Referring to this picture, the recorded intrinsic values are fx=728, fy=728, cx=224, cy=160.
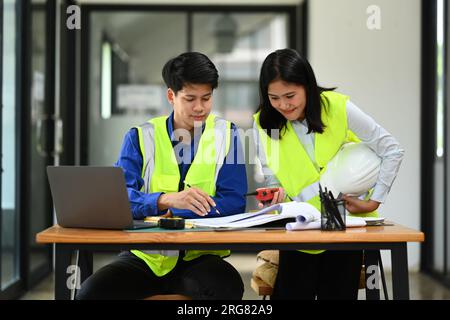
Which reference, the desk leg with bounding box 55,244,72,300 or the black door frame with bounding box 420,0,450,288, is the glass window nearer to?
the black door frame with bounding box 420,0,450,288

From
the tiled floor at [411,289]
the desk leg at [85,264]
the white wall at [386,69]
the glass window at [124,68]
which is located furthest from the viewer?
the glass window at [124,68]

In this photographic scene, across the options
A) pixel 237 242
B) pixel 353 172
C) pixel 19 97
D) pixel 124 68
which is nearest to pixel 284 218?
pixel 237 242

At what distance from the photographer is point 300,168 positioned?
240 cm

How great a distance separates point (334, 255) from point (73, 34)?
4.78 meters

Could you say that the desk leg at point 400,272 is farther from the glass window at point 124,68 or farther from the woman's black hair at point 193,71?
the glass window at point 124,68

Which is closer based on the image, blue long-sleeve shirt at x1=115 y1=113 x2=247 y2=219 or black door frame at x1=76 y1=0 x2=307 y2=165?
blue long-sleeve shirt at x1=115 y1=113 x2=247 y2=219

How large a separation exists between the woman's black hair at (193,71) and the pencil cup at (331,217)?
61 cm

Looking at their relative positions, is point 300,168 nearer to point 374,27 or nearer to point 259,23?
point 374,27

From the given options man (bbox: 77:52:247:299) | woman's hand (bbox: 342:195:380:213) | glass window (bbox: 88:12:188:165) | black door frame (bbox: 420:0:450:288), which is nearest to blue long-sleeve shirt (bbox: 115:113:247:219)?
man (bbox: 77:52:247:299)

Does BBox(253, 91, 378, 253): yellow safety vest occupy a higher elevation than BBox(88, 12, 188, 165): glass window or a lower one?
lower

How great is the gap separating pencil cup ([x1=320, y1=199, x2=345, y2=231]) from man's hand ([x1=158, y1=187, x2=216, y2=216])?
0.35m

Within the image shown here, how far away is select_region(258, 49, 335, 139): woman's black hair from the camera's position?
230cm

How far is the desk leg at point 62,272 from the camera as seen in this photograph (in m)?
1.85

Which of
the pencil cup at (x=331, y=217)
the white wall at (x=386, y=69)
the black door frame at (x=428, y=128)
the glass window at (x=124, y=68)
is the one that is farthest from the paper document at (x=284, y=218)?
the glass window at (x=124, y=68)
